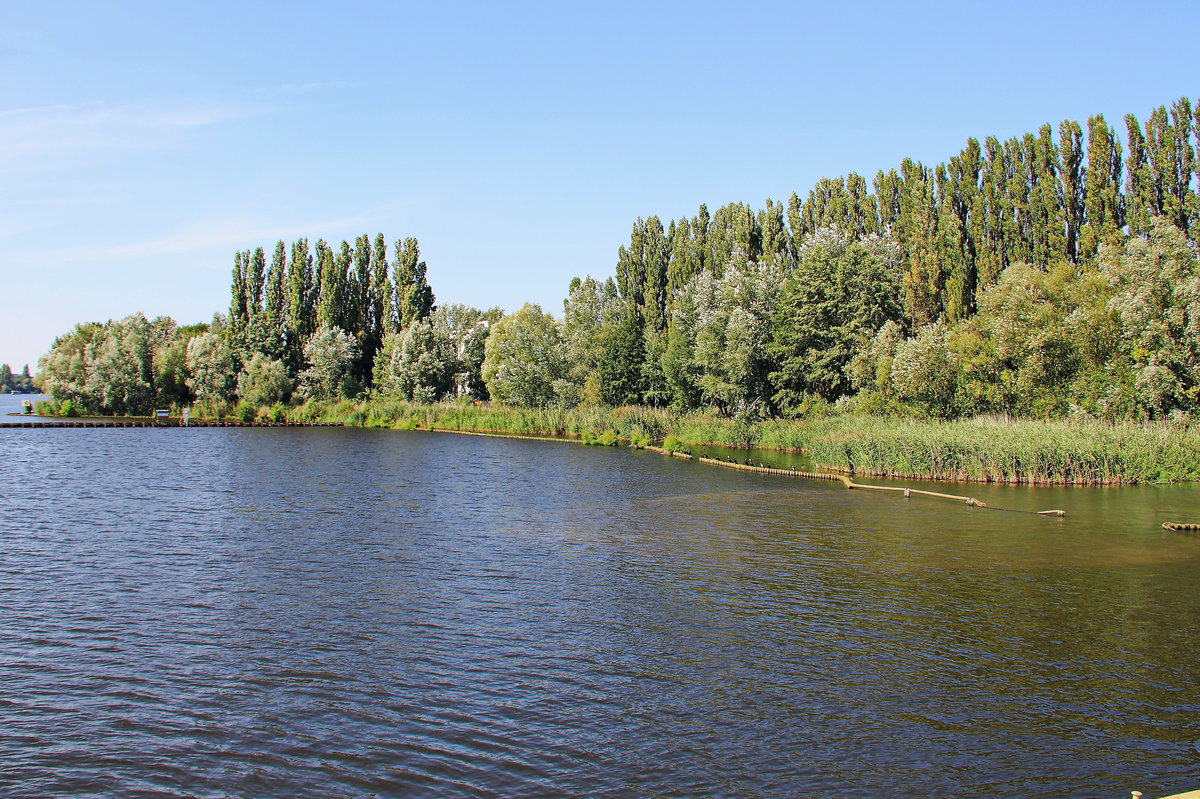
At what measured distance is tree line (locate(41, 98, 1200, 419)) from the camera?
1625 inches

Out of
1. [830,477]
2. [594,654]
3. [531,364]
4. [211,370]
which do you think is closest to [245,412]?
[211,370]

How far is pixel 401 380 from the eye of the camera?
278 ft

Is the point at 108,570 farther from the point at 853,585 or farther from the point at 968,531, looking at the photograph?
the point at 968,531

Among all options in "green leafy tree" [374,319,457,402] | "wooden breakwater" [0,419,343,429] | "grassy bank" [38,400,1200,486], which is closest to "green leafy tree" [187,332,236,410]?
"wooden breakwater" [0,419,343,429]

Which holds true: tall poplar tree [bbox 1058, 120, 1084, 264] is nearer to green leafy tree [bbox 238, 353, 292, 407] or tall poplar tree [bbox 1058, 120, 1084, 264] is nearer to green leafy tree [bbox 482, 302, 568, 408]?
green leafy tree [bbox 482, 302, 568, 408]

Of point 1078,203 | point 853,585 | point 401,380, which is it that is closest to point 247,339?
point 401,380

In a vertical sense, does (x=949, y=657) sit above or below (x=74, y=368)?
below

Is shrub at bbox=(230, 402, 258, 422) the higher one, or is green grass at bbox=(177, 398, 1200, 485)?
shrub at bbox=(230, 402, 258, 422)

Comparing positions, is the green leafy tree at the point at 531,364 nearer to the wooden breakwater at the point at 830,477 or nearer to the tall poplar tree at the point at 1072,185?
the wooden breakwater at the point at 830,477

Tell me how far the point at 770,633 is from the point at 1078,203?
47.3 m

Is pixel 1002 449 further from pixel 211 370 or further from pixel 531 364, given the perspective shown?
pixel 211 370

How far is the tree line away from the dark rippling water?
16.3m

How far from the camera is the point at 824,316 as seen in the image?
55.8 metres

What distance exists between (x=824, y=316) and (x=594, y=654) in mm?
45672
